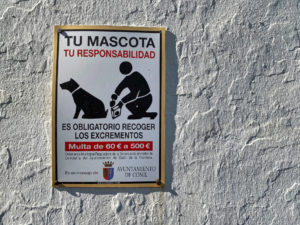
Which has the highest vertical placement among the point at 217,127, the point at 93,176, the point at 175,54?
the point at 175,54

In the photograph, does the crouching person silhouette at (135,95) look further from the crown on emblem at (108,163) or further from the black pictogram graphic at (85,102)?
the crown on emblem at (108,163)

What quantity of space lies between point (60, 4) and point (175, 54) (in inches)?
21.4

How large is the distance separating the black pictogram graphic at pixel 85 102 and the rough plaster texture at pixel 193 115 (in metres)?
0.11

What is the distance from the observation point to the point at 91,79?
190cm

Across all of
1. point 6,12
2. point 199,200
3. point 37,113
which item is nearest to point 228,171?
point 199,200

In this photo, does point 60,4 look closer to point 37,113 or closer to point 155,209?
point 37,113

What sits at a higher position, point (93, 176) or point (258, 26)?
point (258, 26)

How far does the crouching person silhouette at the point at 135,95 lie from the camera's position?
1.91 metres

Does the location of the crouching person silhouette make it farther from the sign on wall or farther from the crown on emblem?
the crown on emblem

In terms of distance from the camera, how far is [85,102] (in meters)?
1.90

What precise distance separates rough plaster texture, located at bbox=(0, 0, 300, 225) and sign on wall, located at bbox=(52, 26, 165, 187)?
0.04 meters

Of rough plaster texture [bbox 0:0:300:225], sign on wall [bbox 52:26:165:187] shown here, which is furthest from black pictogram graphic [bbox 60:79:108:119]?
rough plaster texture [bbox 0:0:300:225]

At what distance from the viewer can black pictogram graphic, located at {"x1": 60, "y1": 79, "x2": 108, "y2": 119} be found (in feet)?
6.21

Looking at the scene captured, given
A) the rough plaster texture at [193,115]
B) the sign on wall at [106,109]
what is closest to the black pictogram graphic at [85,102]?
the sign on wall at [106,109]
